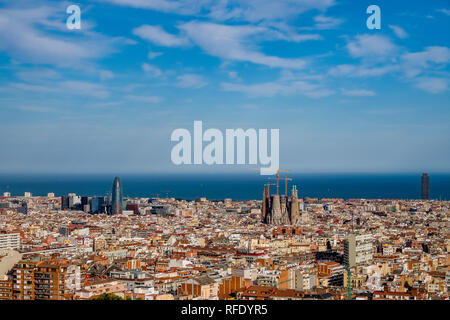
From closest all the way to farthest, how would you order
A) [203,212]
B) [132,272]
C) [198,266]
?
[132,272] → [198,266] → [203,212]

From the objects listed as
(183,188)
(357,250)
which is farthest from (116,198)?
(183,188)

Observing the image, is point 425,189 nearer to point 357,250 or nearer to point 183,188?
point 183,188

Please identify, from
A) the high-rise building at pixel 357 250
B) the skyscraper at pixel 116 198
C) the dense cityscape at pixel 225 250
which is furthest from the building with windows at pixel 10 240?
the skyscraper at pixel 116 198

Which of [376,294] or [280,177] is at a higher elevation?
[280,177]
